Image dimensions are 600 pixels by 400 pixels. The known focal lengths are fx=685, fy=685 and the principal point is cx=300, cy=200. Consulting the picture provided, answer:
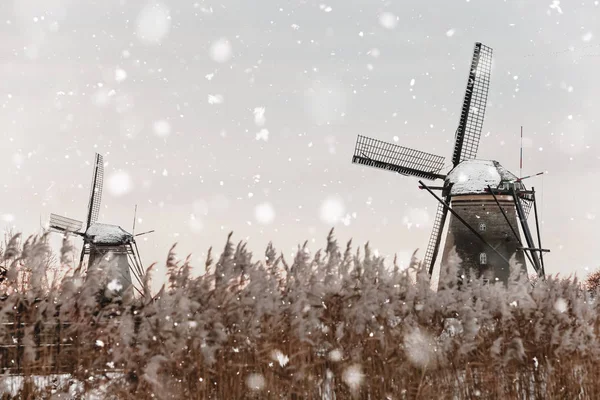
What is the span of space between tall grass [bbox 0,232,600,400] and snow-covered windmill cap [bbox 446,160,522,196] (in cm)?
1616

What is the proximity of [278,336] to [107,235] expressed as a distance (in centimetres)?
2954

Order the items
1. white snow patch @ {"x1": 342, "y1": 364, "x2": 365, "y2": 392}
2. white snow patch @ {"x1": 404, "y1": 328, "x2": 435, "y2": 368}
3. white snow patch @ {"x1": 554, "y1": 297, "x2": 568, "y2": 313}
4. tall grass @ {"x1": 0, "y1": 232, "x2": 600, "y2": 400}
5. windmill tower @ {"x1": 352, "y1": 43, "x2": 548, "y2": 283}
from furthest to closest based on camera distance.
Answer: windmill tower @ {"x1": 352, "y1": 43, "x2": 548, "y2": 283}, white snow patch @ {"x1": 554, "y1": 297, "x2": 568, "y2": 313}, white snow patch @ {"x1": 404, "y1": 328, "x2": 435, "y2": 368}, white snow patch @ {"x1": 342, "y1": 364, "x2": 365, "y2": 392}, tall grass @ {"x1": 0, "y1": 232, "x2": 600, "y2": 400}

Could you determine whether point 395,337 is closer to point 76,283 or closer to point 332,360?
point 332,360

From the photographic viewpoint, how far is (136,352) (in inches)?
224

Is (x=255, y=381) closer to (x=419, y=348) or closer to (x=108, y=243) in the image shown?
(x=419, y=348)

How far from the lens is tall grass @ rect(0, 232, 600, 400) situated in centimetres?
579

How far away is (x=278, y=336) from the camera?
6.20 m

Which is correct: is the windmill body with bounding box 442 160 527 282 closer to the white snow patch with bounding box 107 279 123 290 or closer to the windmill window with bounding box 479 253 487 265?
the windmill window with bounding box 479 253 487 265

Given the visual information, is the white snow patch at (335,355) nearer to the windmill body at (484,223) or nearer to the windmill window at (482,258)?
the windmill body at (484,223)

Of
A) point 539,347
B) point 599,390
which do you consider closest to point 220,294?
point 539,347

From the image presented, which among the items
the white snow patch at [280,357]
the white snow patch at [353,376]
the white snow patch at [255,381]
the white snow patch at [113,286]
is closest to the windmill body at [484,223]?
the white snow patch at [353,376]

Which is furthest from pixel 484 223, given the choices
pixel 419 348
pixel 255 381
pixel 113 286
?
pixel 113 286

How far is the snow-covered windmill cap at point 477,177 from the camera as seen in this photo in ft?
75.2

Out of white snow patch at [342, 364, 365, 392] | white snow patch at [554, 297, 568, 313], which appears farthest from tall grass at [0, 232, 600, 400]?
white snow patch at [554, 297, 568, 313]
